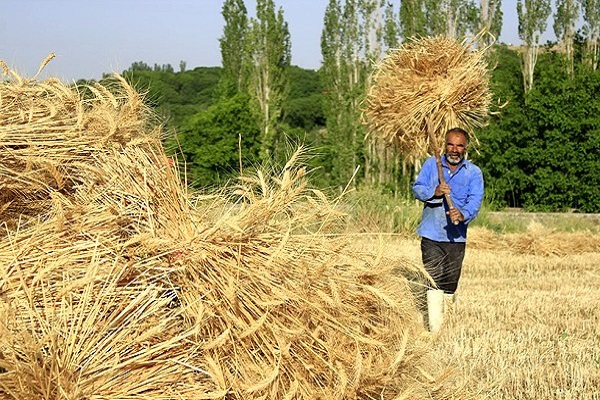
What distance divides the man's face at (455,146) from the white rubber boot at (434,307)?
3.80 feet

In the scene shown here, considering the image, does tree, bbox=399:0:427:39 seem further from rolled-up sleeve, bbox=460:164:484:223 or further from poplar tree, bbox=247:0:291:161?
rolled-up sleeve, bbox=460:164:484:223

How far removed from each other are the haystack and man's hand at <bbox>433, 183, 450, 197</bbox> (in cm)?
77

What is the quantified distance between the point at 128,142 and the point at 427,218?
3398mm

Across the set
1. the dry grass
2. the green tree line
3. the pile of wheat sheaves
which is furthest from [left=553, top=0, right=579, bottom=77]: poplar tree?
the pile of wheat sheaves

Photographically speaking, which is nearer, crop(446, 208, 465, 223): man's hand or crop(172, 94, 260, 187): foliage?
crop(446, 208, 465, 223): man's hand

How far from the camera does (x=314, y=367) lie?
337cm

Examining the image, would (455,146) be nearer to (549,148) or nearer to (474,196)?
(474,196)

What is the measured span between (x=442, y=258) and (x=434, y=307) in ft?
1.48

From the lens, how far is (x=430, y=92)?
7004mm

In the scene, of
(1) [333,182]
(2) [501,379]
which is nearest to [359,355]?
(2) [501,379]

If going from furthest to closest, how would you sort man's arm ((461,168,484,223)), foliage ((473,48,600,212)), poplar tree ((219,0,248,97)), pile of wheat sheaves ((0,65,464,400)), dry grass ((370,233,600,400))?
poplar tree ((219,0,248,97))
foliage ((473,48,600,212))
man's arm ((461,168,484,223))
dry grass ((370,233,600,400))
pile of wheat sheaves ((0,65,464,400))

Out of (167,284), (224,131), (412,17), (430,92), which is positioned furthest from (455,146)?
(224,131)

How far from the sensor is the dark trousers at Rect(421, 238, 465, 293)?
6469mm

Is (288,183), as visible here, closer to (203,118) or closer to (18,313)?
(18,313)
